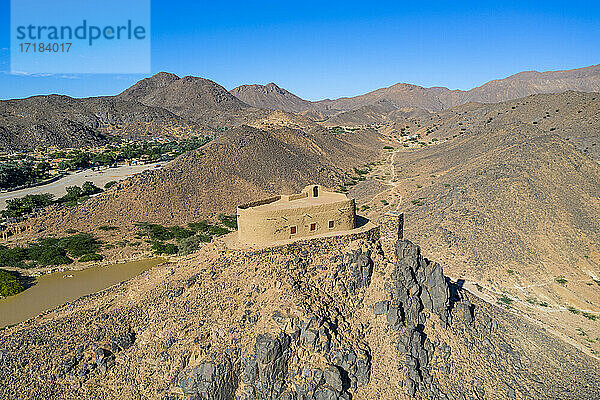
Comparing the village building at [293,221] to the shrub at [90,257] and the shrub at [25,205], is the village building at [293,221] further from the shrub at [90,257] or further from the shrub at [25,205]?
the shrub at [25,205]

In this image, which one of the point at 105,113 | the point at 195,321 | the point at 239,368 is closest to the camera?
the point at 239,368

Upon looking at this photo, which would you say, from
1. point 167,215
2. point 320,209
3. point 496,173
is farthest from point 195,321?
point 496,173

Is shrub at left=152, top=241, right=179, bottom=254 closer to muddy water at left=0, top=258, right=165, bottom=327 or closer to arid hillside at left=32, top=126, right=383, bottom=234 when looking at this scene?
muddy water at left=0, top=258, right=165, bottom=327

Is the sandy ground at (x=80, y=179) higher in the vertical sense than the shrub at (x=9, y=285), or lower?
higher

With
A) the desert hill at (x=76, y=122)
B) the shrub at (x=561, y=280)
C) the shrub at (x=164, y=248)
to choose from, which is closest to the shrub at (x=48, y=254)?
the shrub at (x=164, y=248)

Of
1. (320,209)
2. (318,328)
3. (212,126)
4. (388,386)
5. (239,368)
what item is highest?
(212,126)

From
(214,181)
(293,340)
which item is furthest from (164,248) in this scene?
(293,340)

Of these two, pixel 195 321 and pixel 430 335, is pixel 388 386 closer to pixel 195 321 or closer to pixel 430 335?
pixel 430 335

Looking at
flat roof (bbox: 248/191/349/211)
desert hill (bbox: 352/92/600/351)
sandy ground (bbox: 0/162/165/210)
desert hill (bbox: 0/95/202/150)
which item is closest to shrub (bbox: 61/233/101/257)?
sandy ground (bbox: 0/162/165/210)
